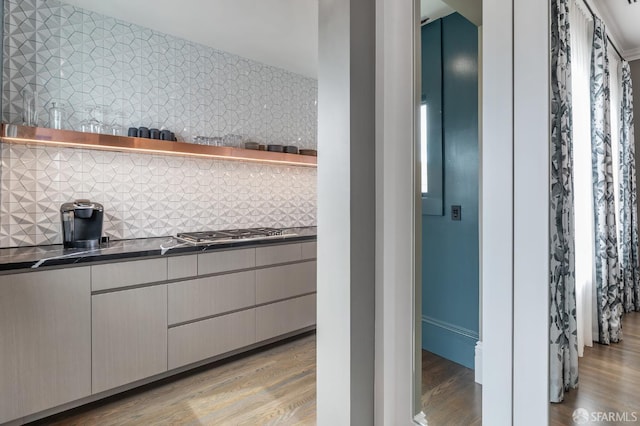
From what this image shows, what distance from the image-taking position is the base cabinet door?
1992 mm

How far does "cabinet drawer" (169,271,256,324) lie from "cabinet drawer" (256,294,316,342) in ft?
0.62

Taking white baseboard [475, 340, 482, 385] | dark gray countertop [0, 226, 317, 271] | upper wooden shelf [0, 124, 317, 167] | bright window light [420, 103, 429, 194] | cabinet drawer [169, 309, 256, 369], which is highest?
upper wooden shelf [0, 124, 317, 167]

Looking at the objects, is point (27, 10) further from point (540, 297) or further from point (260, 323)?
point (540, 297)

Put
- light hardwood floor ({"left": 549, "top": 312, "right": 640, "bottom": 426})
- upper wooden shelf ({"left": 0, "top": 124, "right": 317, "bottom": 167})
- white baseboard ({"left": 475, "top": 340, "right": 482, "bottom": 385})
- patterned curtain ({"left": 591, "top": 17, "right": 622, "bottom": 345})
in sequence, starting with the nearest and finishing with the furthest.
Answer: light hardwood floor ({"left": 549, "top": 312, "right": 640, "bottom": 426}) < patterned curtain ({"left": 591, "top": 17, "right": 622, "bottom": 345}) < white baseboard ({"left": 475, "top": 340, "right": 482, "bottom": 385}) < upper wooden shelf ({"left": 0, "top": 124, "right": 317, "bottom": 167})

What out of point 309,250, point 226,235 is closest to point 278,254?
point 309,250

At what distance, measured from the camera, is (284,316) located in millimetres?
2955

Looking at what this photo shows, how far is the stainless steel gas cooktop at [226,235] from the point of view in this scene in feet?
8.64

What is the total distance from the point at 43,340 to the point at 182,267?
82cm

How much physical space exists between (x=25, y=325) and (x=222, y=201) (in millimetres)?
1707

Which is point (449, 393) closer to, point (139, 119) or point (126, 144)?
point (126, 144)

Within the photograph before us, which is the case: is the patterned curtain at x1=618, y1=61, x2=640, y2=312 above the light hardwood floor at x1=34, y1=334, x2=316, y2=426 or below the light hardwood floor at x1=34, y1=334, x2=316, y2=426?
above

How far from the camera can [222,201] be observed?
3.18 metres

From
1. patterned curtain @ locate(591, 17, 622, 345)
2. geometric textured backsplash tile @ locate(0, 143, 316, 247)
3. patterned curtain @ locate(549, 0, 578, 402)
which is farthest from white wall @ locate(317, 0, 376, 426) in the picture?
geometric textured backsplash tile @ locate(0, 143, 316, 247)

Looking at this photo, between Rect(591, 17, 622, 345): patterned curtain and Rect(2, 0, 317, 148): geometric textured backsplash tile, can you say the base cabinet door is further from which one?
Rect(591, 17, 622, 345): patterned curtain
